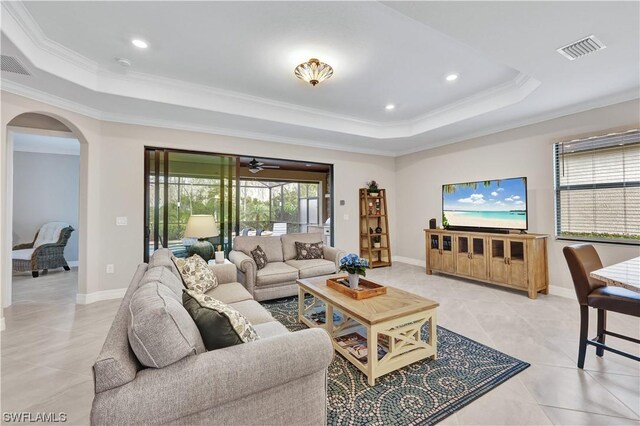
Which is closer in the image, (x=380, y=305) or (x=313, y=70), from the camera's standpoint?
(x=380, y=305)

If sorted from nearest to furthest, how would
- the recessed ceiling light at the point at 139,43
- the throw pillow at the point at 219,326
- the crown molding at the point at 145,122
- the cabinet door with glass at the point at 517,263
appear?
the throw pillow at the point at 219,326
the recessed ceiling light at the point at 139,43
the crown molding at the point at 145,122
the cabinet door with glass at the point at 517,263

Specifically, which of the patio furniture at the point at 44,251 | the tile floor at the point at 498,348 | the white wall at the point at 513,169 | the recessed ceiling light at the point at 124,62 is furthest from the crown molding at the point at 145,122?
the patio furniture at the point at 44,251

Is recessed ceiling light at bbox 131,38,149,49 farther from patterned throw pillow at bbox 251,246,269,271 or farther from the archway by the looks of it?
patterned throw pillow at bbox 251,246,269,271

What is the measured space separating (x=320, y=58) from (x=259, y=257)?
2.64 m

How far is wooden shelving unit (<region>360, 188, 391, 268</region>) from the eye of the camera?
6.07 meters

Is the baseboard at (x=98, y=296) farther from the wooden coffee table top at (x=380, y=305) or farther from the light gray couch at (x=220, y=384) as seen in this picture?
the wooden coffee table top at (x=380, y=305)

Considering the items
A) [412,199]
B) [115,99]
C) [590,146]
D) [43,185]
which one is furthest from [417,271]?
[43,185]

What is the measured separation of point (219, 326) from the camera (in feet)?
4.39

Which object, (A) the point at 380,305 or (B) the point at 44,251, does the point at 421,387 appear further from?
(B) the point at 44,251

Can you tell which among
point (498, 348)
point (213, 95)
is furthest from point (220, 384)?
point (213, 95)

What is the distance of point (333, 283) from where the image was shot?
281 cm

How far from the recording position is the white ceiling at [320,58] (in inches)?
87.5

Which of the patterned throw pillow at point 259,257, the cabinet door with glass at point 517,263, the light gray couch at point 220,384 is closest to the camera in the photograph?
the light gray couch at point 220,384

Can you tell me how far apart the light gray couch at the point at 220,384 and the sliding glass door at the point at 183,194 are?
319cm
